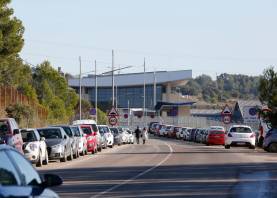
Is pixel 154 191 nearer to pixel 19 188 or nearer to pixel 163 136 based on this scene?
pixel 19 188

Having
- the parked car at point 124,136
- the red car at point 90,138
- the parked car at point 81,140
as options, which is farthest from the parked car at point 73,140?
the parked car at point 124,136

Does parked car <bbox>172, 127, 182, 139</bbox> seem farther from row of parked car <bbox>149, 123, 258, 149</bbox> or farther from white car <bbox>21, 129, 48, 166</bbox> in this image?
white car <bbox>21, 129, 48, 166</bbox>

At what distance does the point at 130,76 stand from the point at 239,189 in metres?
149

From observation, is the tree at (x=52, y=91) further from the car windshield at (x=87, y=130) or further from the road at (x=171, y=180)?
the road at (x=171, y=180)

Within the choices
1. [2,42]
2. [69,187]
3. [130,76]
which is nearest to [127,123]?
[130,76]

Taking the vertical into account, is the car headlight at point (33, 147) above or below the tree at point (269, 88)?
below

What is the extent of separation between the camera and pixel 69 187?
2120cm

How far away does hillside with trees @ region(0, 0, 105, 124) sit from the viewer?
4912 centimetres

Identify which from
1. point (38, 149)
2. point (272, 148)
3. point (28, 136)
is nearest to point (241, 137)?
point (272, 148)

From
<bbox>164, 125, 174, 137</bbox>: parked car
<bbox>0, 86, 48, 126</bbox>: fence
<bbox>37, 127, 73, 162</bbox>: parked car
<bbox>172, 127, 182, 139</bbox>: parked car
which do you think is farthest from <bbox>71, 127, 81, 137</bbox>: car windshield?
<bbox>164, 125, 174, 137</bbox>: parked car

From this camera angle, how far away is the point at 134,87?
17500 cm

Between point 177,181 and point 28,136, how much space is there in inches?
409

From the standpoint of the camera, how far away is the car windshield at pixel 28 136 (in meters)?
32.3

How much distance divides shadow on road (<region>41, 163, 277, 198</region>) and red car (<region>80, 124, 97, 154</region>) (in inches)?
624
